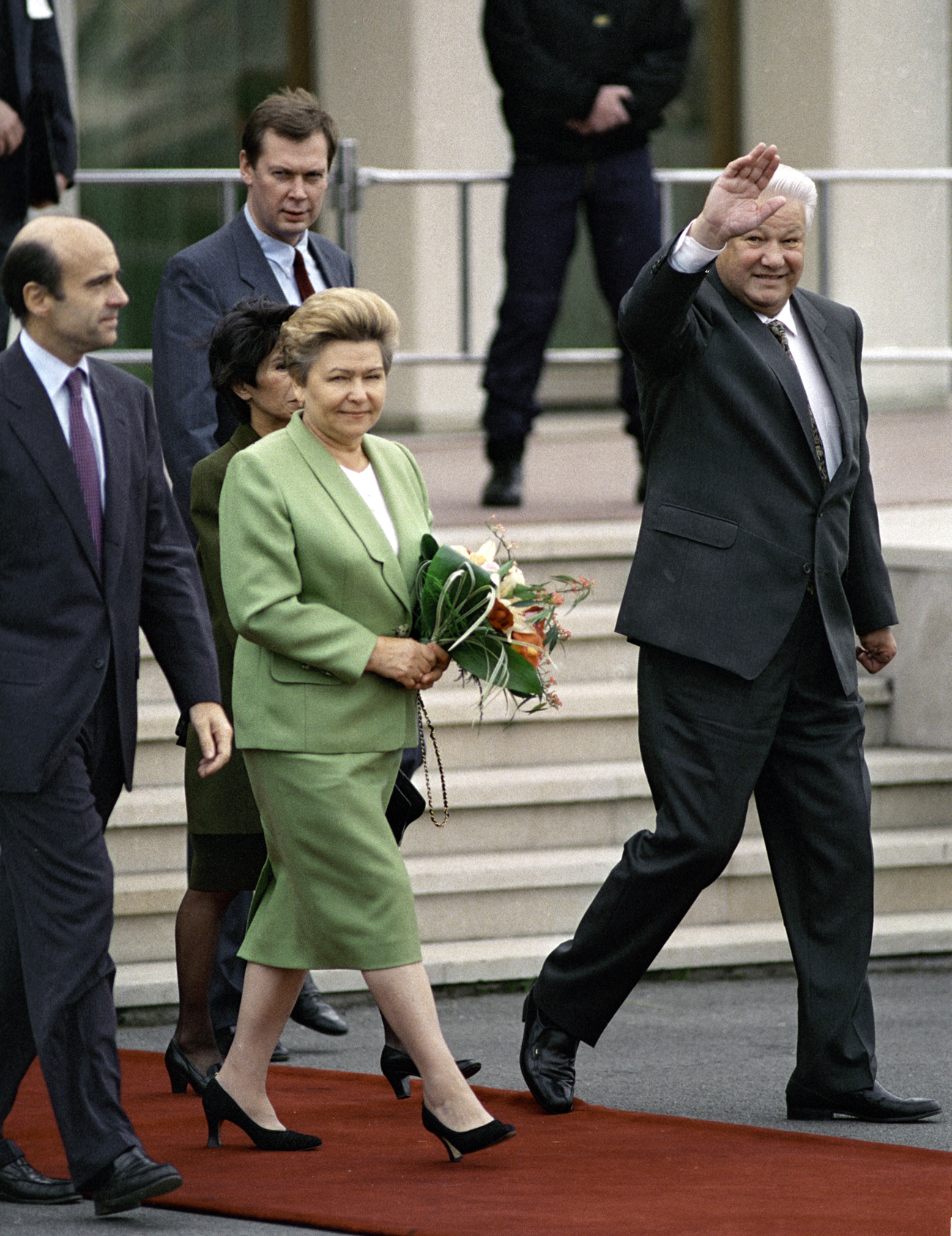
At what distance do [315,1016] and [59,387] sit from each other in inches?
81.8

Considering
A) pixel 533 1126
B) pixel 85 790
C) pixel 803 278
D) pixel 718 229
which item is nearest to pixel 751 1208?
pixel 533 1126

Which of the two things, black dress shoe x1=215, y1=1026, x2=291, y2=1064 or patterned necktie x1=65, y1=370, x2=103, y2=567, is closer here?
patterned necktie x1=65, y1=370, x2=103, y2=567

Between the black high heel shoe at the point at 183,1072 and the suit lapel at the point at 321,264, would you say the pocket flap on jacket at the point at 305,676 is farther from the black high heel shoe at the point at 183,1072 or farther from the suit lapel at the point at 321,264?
the suit lapel at the point at 321,264

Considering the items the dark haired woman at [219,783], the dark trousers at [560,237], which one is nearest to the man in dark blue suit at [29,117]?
the dark trousers at [560,237]

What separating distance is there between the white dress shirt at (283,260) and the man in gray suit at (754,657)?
0.98 m

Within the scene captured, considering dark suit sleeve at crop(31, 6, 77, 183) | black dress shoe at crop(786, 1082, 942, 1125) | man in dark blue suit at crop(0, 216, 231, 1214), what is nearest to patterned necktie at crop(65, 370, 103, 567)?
man in dark blue suit at crop(0, 216, 231, 1214)

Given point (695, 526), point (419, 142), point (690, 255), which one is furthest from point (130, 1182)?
point (419, 142)

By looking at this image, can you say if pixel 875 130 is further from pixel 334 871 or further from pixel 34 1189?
pixel 34 1189

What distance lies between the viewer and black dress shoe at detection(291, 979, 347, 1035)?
5824 mm

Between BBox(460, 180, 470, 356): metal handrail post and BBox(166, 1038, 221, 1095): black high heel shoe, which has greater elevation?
BBox(460, 180, 470, 356): metal handrail post

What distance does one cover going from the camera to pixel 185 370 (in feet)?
17.7

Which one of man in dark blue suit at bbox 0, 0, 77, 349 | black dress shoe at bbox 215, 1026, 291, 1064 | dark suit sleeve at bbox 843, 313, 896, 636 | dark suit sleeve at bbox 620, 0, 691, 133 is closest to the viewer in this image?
dark suit sleeve at bbox 843, 313, 896, 636

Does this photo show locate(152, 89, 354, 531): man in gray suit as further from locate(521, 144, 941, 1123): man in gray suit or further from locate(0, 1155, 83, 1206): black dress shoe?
locate(0, 1155, 83, 1206): black dress shoe

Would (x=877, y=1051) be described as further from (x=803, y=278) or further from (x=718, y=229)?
(x=803, y=278)
